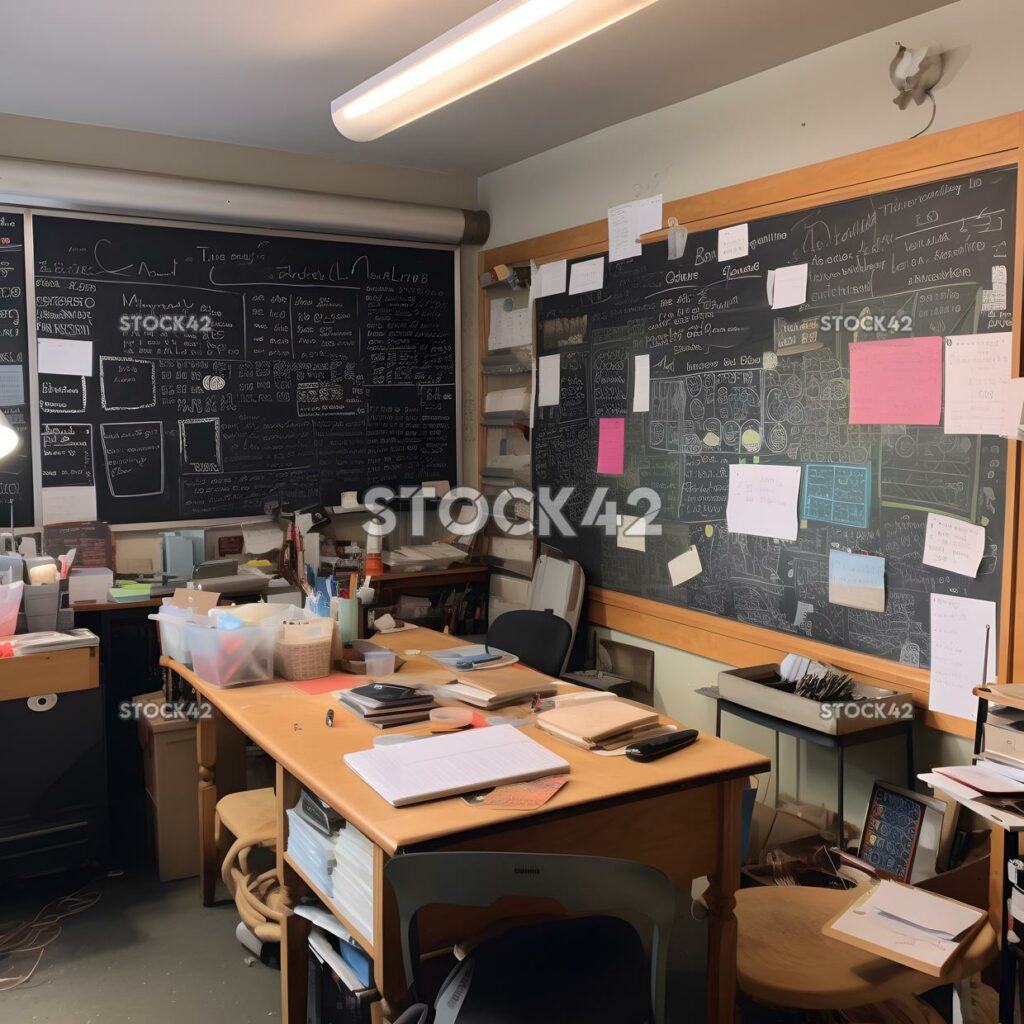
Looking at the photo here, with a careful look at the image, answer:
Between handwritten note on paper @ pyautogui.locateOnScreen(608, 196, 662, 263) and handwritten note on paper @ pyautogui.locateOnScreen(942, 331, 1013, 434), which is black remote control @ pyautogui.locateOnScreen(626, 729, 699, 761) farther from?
handwritten note on paper @ pyautogui.locateOnScreen(608, 196, 662, 263)

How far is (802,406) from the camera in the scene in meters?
3.46

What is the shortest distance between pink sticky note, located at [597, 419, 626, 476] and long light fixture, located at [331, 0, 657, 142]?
172 centimetres

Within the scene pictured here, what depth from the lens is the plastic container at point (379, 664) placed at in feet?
9.90

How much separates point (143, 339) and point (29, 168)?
0.84 m

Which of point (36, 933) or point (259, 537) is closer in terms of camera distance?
point (36, 933)

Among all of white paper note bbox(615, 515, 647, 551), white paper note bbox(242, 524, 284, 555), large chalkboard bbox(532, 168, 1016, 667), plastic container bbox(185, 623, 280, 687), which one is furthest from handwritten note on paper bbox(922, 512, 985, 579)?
white paper note bbox(242, 524, 284, 555)

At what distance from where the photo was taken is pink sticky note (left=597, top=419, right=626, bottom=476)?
14.2 feet

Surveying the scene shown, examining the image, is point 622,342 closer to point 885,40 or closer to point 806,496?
point 806,496

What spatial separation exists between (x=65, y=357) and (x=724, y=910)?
3659 millimetres

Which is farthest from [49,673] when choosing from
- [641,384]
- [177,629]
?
[641,384]

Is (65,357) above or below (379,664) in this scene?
above

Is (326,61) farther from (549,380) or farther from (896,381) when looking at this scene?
(896,381)

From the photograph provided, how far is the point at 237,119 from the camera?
13.9 feet

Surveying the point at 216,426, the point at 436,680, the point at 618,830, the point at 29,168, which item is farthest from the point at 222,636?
the point at 29,168
